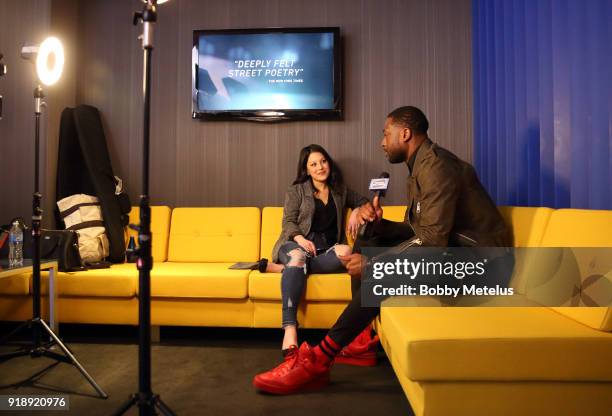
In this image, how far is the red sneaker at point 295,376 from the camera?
6.59 feet

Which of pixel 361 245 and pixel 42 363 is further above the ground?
pixel 361 245

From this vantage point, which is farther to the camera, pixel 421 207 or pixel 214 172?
pixel 214 172

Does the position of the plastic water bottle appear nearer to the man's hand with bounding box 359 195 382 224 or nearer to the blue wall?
the man's hand with bounding box 359 195 382 224

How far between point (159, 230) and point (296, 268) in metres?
1.34

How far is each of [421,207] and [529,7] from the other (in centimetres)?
145

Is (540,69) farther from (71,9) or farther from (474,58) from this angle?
(71,9)

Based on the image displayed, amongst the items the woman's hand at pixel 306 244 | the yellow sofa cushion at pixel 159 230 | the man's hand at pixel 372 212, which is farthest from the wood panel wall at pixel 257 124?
the man's hand at pixel 372 212

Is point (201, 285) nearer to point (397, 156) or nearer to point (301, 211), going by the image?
point (301, 211)

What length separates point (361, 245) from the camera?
2.44 meters

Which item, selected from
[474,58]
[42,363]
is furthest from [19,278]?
[474,58]

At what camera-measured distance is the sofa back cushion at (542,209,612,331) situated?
5.08 ft

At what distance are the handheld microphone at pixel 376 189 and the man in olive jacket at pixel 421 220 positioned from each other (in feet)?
0.23

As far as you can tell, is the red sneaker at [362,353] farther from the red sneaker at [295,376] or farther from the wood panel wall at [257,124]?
the wood panel wall at [257,124]

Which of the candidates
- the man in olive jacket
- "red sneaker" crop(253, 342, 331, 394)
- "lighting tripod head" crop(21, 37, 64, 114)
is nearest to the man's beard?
the man in olive jacket
